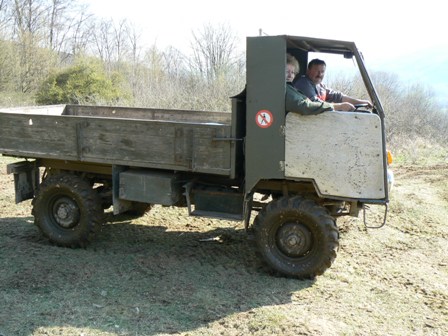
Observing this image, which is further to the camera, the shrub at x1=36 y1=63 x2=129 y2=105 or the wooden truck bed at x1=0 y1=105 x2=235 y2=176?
the shrub at x1=36 y1=63 x2=129 y2=105

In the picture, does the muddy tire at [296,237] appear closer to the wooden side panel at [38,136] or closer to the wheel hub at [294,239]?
the wheel hub at [294,239]

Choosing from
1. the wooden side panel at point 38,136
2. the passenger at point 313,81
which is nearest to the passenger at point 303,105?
the passenger at point 313,81

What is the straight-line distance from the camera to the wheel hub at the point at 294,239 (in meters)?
5.25

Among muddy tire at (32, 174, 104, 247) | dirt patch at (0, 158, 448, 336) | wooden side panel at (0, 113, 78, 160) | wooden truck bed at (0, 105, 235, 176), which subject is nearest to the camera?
dirt patch at (0, 158, 448, 336)

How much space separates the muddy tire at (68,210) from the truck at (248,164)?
0.01m

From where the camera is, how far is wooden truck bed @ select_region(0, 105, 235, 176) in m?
5.39

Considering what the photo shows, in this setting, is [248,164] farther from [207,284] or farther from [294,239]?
[207,284]

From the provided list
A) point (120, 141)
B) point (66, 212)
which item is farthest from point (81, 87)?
point (120, 141)

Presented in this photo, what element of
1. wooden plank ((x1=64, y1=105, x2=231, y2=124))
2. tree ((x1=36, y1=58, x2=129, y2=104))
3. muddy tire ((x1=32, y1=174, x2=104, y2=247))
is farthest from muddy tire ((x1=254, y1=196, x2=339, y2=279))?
tree ((x1=36, y1=58, x2=129, y2=104))

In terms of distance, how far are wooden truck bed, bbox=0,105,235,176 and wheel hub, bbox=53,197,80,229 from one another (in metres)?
0.56

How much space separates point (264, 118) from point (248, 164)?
1.57ft

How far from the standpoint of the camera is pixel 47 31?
31703mm

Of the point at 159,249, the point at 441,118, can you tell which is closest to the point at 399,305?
the point at 159,249

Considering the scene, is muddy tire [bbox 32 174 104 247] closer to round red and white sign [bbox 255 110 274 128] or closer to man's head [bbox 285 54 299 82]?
round red and white sign [bbox 255 110 274 128]
